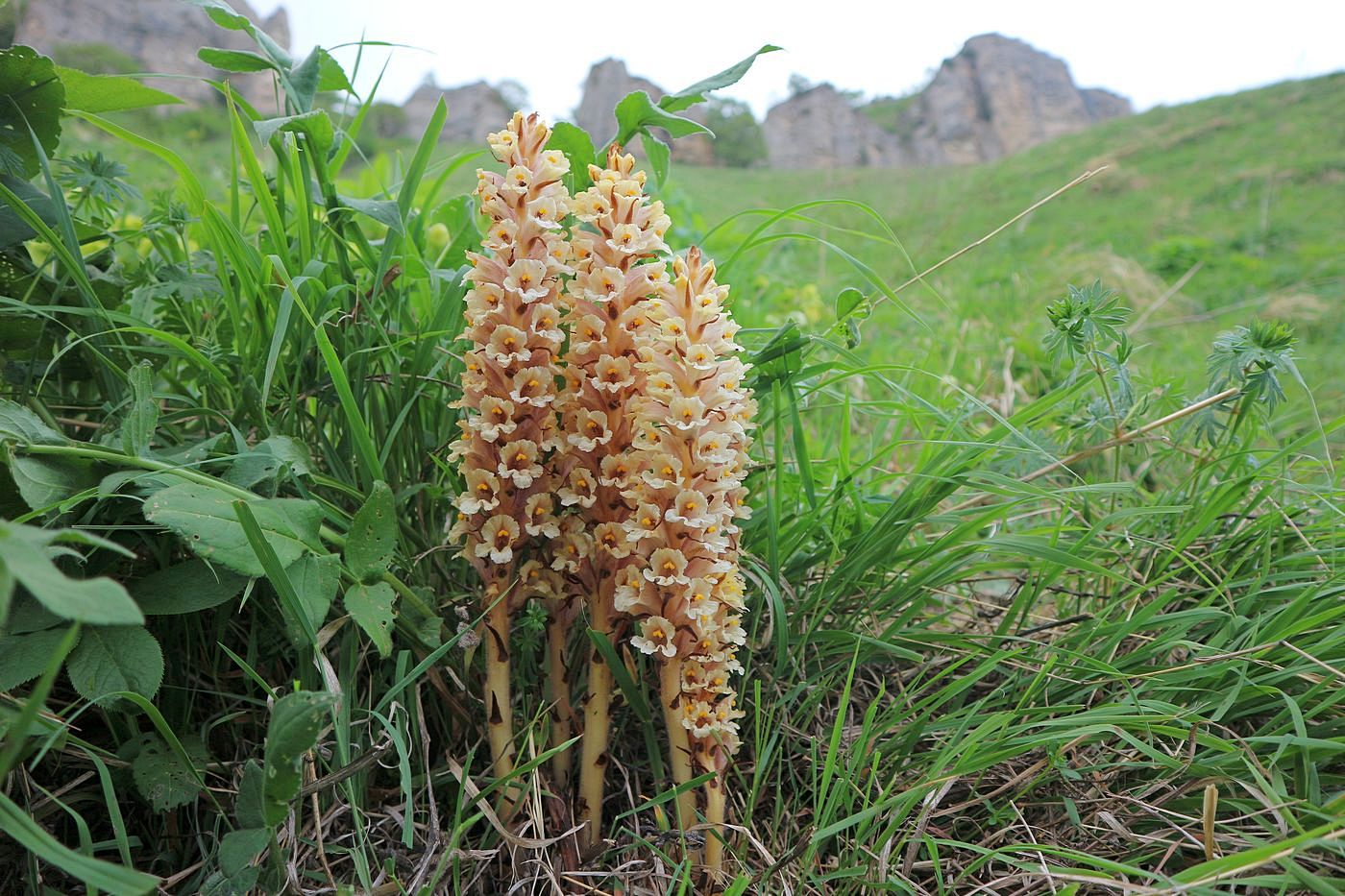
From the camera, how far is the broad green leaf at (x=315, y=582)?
1.09 metres

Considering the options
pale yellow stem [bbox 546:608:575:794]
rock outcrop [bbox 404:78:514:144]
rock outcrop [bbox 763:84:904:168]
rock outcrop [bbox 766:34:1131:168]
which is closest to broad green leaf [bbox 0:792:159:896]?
pale yellow stem [bbox 546:608:575:794]

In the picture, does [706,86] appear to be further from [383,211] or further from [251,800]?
[251,800]

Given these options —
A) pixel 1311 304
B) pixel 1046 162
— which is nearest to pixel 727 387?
pixel 1311 304

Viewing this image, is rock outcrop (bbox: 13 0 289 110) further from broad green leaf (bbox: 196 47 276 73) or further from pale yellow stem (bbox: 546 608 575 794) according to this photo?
pale yellow stem (bbox: 546 608 575 794)

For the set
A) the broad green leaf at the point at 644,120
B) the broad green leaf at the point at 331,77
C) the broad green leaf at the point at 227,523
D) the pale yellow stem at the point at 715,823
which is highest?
the broad green leaf at the point at 331,77

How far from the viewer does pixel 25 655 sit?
105cm

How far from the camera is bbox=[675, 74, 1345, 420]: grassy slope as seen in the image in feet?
14.1

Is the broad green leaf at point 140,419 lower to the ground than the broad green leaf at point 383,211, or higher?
lower

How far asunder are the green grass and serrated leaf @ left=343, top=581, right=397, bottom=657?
1 cm

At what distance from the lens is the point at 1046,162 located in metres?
15.8

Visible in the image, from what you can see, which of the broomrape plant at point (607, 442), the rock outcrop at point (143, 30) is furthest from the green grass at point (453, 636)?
the rock outcrop at point (143, 30)

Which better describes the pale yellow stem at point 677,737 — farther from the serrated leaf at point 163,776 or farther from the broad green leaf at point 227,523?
the serrated leaf at point 163,776

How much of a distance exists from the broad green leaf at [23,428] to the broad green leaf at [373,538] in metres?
0.44

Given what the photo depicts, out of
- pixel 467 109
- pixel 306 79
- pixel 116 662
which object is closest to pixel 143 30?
pixel 467 109
